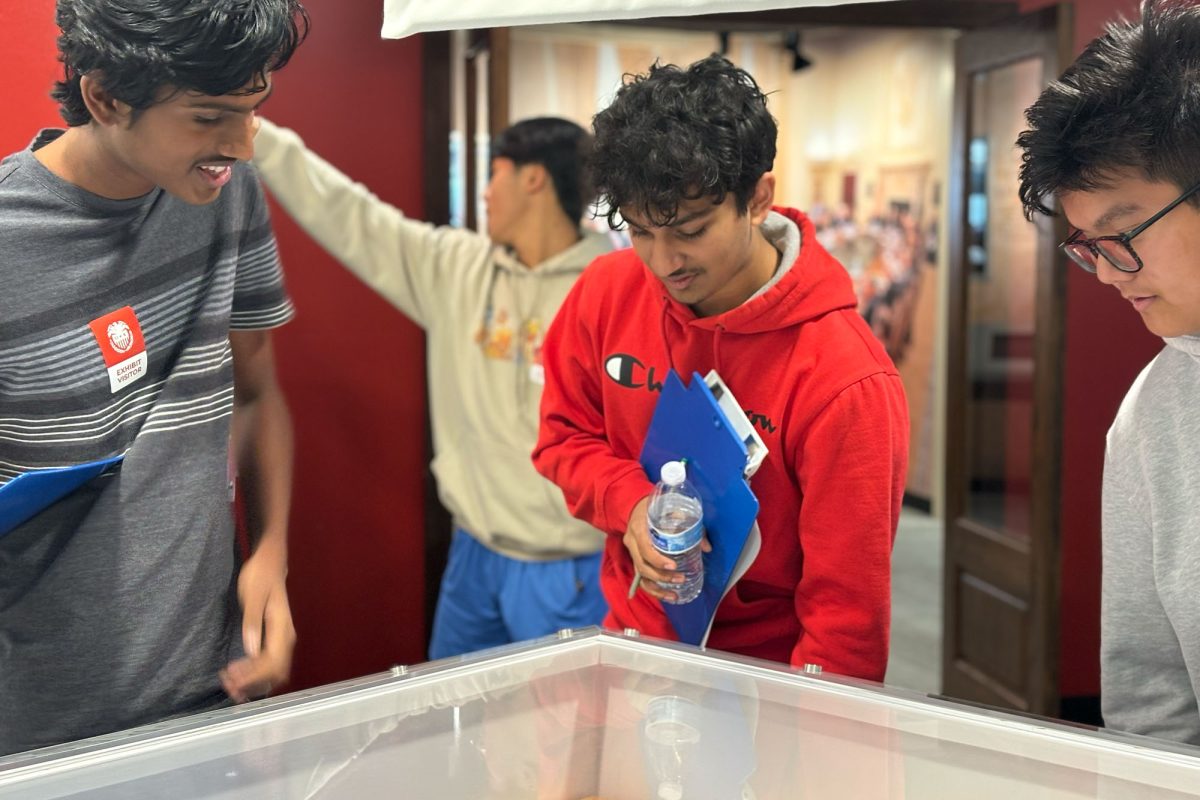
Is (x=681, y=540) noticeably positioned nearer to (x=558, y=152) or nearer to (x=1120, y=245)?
(x=1120, y=245)

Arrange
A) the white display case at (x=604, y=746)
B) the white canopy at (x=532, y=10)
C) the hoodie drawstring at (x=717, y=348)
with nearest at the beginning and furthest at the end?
the white display case at (x=604, y=746), the white canopy at (x=532, y=10), the hoodie drawstring at (x=717, y=348)

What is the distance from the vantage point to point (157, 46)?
1.22m

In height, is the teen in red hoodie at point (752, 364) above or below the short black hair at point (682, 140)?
below

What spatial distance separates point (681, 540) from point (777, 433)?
193 millimetres

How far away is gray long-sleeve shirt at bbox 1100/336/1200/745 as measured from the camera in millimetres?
1454

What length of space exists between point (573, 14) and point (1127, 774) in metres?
0.99

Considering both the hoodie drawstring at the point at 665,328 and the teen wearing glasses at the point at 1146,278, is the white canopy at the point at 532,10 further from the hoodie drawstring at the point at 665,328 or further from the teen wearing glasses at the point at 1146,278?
the hoodie drawstring at the point at 665,328

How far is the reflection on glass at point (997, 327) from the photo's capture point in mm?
4094

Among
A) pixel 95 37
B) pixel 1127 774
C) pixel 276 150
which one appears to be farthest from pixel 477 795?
pixel 276 150

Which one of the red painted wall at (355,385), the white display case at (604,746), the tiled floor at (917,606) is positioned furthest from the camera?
the tiled floor at (917,606)

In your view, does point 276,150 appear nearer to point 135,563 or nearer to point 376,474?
point 376,474

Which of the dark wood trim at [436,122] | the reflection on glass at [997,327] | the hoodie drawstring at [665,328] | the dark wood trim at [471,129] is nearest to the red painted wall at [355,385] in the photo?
the dark wood trim at [436,122]

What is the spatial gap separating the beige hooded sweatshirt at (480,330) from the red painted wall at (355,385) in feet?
0.73

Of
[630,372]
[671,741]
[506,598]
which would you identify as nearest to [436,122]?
[506,598]
